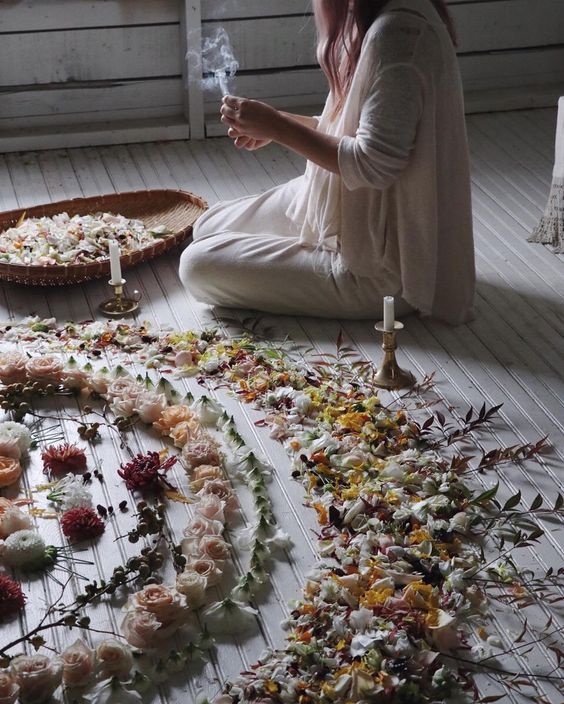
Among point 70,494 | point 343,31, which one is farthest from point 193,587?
point 343,31

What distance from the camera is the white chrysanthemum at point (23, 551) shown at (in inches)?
69.7

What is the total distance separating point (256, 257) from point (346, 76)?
1.60 ft

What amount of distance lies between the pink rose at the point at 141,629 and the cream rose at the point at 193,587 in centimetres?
8

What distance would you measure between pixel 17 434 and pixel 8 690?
70 cm

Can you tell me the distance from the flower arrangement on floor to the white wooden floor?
0.17 feet

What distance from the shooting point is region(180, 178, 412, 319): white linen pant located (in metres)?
2.56

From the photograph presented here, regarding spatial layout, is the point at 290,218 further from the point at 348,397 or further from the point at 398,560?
the point at 398,560

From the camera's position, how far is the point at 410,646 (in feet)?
5.16

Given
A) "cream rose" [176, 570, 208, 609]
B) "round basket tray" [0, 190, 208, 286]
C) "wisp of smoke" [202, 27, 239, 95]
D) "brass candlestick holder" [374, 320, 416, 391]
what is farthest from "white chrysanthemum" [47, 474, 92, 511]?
"wisp of smoke" [202, 27, 239, 95]

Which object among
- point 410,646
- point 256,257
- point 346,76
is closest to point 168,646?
point 410,646

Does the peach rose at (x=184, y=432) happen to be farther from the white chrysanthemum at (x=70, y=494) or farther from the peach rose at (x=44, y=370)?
the peach rose at (x=44, y=370)

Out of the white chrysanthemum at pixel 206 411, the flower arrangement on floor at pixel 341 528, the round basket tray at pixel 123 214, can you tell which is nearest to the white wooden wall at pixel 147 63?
the round basket tray at pixel 123 214

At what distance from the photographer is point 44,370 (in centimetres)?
227

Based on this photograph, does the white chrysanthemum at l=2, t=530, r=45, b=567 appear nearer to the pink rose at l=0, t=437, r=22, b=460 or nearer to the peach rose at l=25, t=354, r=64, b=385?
the pink rose at l=0, t=437, r=22, b=460
